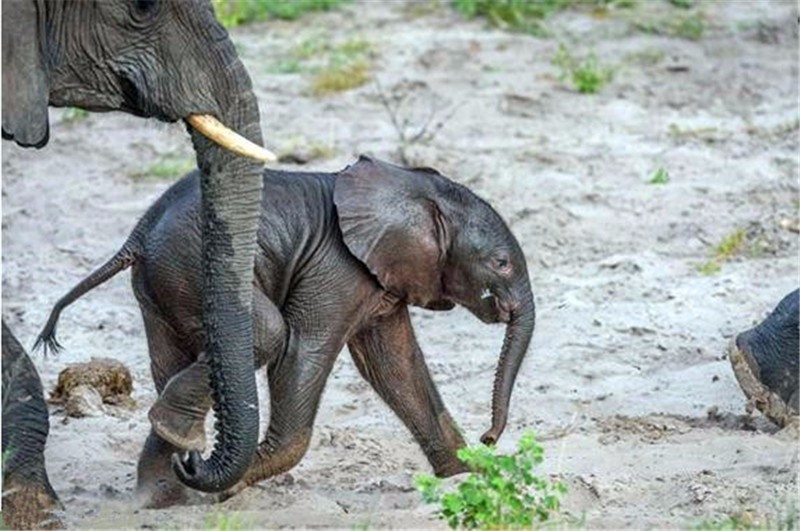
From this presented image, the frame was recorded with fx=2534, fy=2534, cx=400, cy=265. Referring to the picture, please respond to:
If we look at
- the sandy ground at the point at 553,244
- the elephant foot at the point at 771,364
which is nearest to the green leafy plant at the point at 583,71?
the sandy ground at the point at 553,244

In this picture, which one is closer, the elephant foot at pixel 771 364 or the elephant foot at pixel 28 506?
the elephant foot at pixel 28 506

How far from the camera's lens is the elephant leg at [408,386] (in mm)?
7750

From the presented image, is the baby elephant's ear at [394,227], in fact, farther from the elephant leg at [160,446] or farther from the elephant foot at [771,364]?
the elephant foot at [771,364]

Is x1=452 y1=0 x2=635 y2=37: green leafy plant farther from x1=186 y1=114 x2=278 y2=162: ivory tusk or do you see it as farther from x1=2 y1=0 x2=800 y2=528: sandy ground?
x1=186 y1=114 x2=278 y2=162: ivory tusk

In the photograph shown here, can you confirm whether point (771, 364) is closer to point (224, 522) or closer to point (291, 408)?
point (291, 408)

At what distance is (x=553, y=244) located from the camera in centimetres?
1025

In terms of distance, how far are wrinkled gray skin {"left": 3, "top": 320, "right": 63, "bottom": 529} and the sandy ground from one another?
0.36 meters

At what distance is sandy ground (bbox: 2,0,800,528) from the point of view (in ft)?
24.9

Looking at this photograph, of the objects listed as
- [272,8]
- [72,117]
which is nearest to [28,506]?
[72,117]

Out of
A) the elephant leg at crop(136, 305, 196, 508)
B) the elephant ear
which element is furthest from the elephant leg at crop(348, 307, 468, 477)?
the elephant ear

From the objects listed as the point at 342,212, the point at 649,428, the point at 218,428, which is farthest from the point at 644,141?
the point at 218,428

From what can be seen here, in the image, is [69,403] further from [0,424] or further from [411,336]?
[0,424]

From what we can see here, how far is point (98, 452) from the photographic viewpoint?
793 cm

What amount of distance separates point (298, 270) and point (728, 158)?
4.20 m
